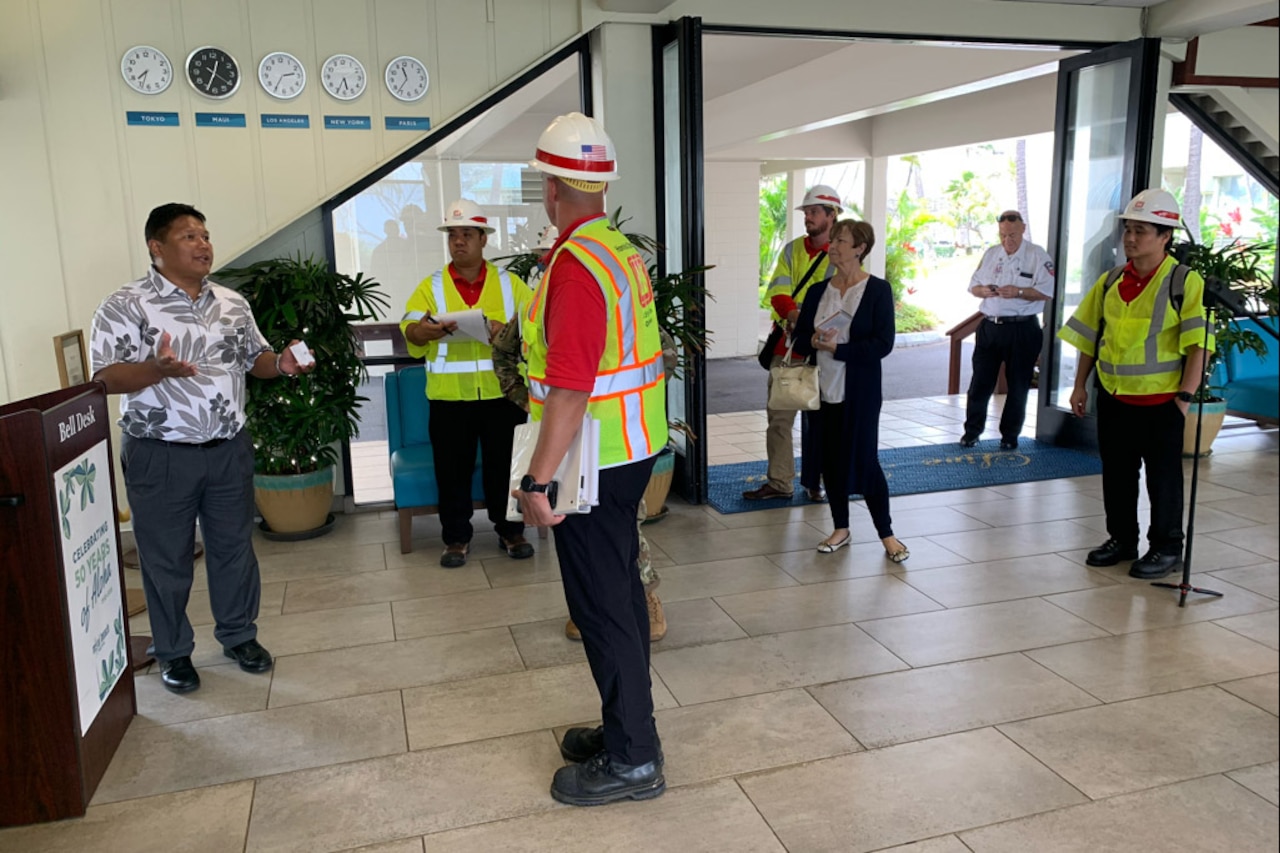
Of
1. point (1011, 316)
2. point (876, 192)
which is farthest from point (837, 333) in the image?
point (876, 192)

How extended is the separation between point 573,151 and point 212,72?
3126 mm

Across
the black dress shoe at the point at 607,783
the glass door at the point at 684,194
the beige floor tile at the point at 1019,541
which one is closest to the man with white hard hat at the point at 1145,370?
the beige floor tile at the point at 1019,541

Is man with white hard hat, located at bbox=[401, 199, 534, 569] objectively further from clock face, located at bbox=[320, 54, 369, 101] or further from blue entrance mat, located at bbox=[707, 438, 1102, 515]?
blue entrance mat, located at bbox=[707, 438, 1102, 515]

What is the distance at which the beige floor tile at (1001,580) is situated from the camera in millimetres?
3912

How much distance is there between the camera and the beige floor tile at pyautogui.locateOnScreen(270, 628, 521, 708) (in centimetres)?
321

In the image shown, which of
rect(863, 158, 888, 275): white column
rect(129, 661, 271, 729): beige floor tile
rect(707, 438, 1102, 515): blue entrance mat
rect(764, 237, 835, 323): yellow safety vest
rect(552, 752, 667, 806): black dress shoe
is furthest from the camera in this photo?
rect(863, 158, 888, 275): white column

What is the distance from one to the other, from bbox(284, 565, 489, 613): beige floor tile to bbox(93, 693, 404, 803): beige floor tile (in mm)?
944

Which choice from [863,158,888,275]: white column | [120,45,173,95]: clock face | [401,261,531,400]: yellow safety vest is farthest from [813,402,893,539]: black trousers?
[863,158,888,275]: white column

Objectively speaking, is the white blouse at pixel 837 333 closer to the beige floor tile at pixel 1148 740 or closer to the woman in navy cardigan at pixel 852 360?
the woman in navy cardigan at pixel 852 360

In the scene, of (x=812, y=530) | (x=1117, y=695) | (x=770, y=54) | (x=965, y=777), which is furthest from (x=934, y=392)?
(x=965, y=777)

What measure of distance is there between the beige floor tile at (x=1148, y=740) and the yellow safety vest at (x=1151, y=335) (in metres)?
1.33

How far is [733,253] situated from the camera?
487 inches

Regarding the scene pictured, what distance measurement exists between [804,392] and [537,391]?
2149mm

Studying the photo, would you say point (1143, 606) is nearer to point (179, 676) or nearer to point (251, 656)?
point (251, 656)
